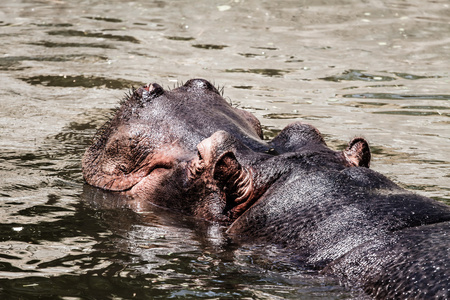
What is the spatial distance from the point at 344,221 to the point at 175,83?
710 cm

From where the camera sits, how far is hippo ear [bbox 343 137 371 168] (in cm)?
531

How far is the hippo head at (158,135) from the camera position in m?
5.66

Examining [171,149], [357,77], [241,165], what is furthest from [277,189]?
[357,77]

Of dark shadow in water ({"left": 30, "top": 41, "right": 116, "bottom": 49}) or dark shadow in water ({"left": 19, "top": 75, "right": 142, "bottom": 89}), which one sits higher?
dark shadow in water ({"left": 30, "top": 41, "right": 116, "bottom": 49})

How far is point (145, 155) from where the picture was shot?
5.83 meters

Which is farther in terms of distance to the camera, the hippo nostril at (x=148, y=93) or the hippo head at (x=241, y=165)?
the hippo nostril at (x=148, y=93)

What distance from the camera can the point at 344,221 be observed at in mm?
4488

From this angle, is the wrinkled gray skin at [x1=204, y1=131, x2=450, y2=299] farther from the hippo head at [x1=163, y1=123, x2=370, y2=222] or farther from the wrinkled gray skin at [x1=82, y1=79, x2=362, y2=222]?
the wrinkled gray skin at [x1=82, y1=79, x2=362, y2=222]

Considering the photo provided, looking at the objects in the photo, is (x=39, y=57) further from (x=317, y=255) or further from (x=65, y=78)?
(x=317, y=255)

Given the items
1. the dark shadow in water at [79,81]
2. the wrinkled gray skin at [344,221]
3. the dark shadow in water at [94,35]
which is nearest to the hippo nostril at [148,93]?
the wrinkled gray skin at [344,221]

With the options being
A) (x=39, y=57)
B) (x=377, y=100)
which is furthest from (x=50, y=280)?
(x=39, y=57)

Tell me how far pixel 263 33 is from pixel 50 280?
35.3ft

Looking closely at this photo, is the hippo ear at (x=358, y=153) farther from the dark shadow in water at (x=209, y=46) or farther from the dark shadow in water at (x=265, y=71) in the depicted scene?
the dark shadow in water at (x=209, y=46)

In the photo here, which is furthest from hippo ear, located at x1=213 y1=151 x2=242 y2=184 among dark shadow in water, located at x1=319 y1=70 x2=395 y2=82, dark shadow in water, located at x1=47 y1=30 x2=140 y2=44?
dark shadow in water, located at x1=47 y1=30 x2=140 y2=44
